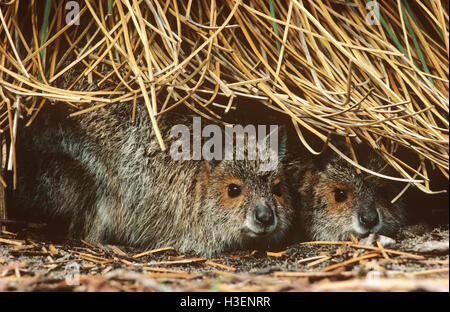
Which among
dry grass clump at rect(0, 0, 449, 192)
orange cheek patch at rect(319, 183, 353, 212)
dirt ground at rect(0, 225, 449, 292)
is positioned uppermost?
dry grass clump at rect(0, 0, 449, 192)

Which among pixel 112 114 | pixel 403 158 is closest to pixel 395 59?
pixel 403 158

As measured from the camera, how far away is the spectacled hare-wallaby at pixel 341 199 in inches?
127

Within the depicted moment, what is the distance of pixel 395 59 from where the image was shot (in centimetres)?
286

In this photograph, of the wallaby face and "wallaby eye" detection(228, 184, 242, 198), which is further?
"wallaby eye" detection(228, 184, 242, 198)

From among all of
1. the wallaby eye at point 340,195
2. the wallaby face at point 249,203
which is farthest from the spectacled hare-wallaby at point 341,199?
the wallaby face at point 249,203

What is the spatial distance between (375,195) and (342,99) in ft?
2.75

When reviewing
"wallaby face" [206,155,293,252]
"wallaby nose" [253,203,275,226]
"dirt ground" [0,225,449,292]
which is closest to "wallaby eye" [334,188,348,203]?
"wallaby face" [206,155,293,252]

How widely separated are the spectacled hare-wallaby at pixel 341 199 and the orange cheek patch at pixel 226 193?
17.0 inches

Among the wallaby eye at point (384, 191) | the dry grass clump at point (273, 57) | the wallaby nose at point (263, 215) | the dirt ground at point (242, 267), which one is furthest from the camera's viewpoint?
the wallaby eye at point (384, 191)

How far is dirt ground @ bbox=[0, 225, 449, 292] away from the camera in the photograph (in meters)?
2.18

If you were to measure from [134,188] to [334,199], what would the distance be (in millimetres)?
1417

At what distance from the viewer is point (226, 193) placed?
3.45m

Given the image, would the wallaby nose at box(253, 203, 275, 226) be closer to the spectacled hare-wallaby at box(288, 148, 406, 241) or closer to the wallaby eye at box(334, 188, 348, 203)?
the spectacled hare-wallaby at box(288, 148, 406, 241)

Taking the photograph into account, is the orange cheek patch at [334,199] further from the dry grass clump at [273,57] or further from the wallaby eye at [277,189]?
the dry grass clump at [273,57]
